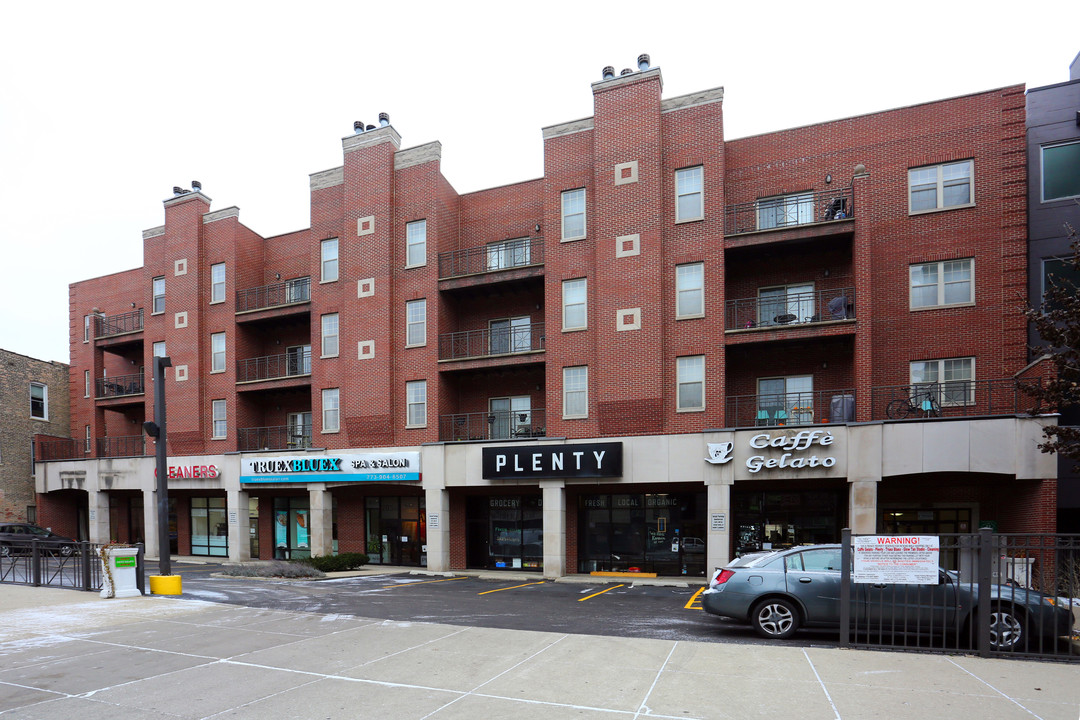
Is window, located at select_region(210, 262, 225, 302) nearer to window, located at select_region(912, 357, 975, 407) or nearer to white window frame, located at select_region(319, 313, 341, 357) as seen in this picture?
white window frame, located at select_region(319, 313, 341, 357)

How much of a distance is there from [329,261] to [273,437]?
29.5 feet

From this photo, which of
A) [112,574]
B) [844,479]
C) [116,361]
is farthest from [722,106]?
[116,361]

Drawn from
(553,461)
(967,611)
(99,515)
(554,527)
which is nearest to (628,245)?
(553,461)

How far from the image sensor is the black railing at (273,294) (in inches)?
1187

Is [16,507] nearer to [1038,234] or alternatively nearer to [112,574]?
[112,574]

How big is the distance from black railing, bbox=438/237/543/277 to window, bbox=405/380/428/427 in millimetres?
4653

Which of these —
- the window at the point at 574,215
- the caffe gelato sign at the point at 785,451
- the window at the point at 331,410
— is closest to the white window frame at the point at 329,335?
the window at the point at 331,410

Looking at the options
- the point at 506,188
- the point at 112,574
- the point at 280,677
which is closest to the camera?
the point at 280,677

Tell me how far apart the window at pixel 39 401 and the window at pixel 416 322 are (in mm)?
26271

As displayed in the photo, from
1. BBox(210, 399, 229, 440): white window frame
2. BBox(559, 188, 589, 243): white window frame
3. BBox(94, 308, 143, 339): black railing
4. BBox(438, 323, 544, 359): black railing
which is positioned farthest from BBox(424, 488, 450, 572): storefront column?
BBox(94, 308, 143, 339): black railing

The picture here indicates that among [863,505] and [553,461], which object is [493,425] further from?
[863,505]

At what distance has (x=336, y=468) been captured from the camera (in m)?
26.3

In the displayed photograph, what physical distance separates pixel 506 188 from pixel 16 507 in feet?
106

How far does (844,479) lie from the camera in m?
19.6
